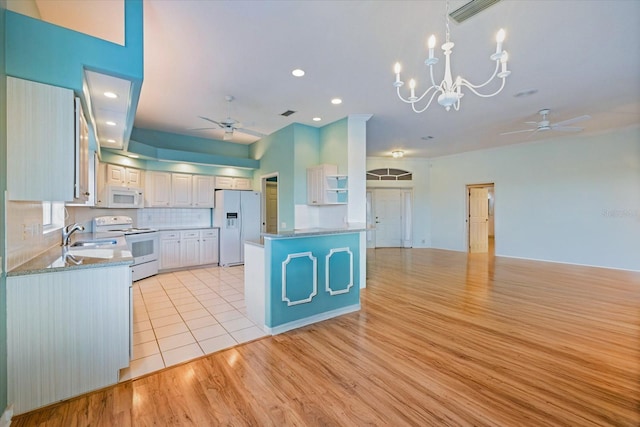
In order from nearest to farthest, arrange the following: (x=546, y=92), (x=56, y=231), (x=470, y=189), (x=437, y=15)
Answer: (x=437, y=15) < (x=56, y=231) < (x=546, y=92) < (x=470, y=189)

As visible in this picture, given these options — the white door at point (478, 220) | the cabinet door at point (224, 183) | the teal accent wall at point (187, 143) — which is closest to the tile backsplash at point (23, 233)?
the teal accent wall at point (187, 143)

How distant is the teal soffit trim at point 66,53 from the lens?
1.78m

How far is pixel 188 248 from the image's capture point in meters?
5.89

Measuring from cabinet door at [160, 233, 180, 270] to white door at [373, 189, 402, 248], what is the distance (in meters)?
6.24

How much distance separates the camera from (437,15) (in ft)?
7.74

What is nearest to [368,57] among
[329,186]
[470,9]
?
[470,9]

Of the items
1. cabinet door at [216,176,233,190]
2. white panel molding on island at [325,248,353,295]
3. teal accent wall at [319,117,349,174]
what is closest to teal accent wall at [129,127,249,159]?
cabinet door at [216,176,233,190]

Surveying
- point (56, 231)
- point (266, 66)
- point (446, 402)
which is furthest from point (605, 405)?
point (56, 231)

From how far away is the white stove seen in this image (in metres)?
4.74

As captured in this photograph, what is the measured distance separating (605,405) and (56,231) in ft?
17.9

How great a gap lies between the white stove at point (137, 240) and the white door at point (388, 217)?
6.70 meters

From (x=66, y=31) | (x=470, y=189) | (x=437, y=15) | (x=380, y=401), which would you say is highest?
(x=437, y=15)

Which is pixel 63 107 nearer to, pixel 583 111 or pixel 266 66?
pixel 266 66

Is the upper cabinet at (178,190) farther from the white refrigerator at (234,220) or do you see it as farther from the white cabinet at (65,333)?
the white cabinet at (65,333)
